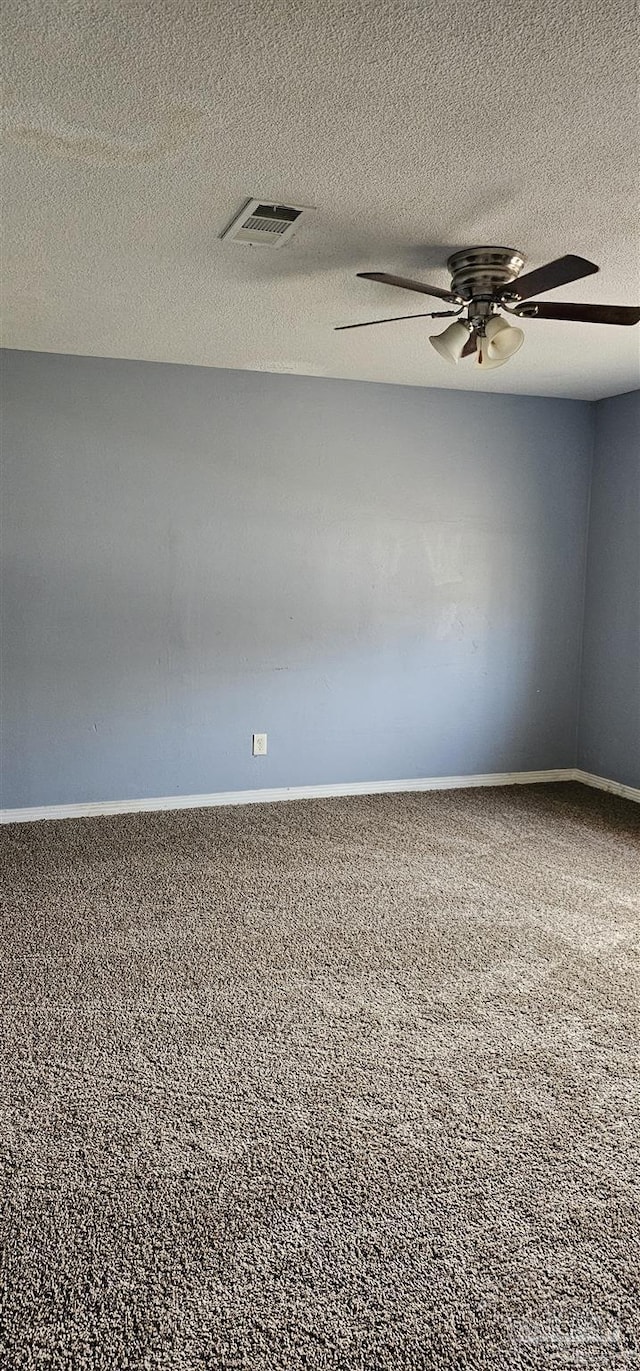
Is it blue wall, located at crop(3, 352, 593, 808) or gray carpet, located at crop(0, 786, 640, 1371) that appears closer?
gray carpet, located at crop(0, 786, 640, 1371)

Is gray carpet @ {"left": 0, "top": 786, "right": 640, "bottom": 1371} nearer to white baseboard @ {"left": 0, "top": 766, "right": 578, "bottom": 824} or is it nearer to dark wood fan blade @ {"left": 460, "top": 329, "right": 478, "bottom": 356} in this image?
white baseboard @ {"left": 0, "top": 766, "right": 578, "bottom": 824}

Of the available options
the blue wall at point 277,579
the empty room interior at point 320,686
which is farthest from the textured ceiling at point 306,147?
the blue wall at point 277,579

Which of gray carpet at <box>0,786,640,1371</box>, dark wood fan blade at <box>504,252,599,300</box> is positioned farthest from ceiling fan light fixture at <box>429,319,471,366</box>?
gray carpet at <box>0,786,640,1371</box>

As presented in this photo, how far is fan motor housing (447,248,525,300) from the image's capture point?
304cm

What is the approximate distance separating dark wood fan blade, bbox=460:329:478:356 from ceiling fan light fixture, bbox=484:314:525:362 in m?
0.10

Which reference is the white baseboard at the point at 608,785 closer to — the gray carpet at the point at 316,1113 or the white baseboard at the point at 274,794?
the white baseboard at the point at 274,794

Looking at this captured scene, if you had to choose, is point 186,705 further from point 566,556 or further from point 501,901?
point 566,556

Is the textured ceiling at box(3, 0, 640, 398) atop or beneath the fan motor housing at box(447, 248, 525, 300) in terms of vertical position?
atop

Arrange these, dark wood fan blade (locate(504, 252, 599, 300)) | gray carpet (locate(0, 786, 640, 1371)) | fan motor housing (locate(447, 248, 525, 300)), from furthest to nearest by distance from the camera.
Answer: fan motor housing (locate(447, 248, 525, 300))
dark wood fan blade (locate(504, 252, 599, 300))
gray carpet (locate(0, 786, 640, 1371))

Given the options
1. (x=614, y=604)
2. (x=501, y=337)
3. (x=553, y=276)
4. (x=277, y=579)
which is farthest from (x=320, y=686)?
(x=553, y=276)

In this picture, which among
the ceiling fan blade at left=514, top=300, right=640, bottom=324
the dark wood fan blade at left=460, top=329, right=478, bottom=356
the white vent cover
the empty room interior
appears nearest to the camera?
the empty room interior

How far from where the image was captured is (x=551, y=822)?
16.1 feet

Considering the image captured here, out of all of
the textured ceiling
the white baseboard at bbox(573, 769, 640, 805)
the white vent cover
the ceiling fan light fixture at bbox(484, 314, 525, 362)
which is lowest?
the white baseboard at bbox(573, 769, 640, 805)

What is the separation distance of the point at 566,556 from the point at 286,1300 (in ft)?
15.4
